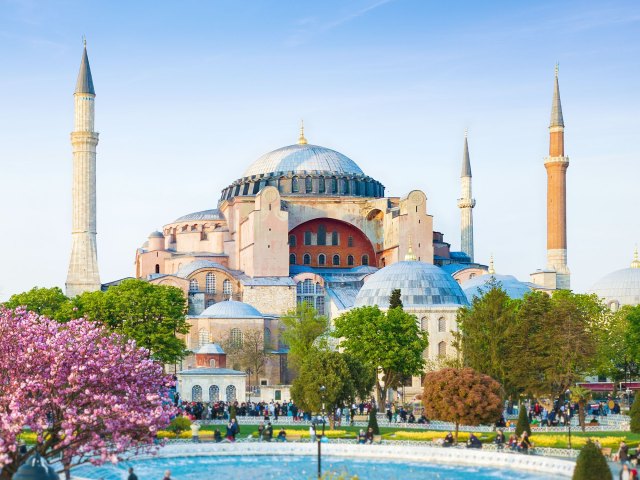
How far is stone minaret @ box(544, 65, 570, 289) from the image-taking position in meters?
68.1

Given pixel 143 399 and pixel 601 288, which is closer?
pixel 143 399

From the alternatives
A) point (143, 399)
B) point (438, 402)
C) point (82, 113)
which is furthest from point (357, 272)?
point (143, 399)

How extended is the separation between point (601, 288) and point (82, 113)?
1344 inches

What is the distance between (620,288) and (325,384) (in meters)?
41.5

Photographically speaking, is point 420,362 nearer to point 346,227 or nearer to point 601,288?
point 346,227

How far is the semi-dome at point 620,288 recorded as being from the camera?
74.0 m

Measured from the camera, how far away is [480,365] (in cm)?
4231

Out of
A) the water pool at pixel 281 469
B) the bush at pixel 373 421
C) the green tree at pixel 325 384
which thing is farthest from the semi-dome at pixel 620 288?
the water pool at pixel 281 469

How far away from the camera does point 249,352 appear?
5819 cm

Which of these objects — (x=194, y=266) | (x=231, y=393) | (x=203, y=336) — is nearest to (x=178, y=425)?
(x=231, y=393)

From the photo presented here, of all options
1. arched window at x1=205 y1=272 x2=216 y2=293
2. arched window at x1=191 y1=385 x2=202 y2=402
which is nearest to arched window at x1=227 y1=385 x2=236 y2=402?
arched window at x1=191 y1=385 x2=202 y2=402

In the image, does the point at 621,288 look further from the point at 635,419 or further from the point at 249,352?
the point at 635,419

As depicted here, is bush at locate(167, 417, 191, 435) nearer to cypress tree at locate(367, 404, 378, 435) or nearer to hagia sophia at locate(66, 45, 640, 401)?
cypress tree at locate(367, 404, 378, 435)

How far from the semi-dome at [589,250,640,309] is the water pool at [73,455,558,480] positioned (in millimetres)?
46615
